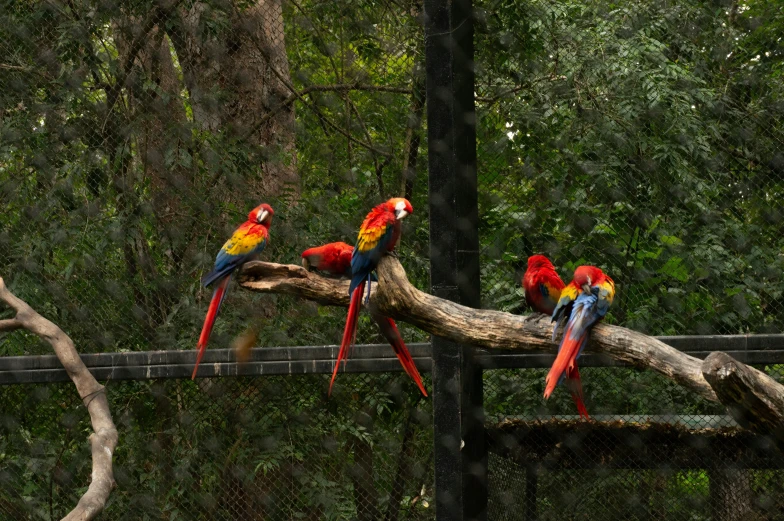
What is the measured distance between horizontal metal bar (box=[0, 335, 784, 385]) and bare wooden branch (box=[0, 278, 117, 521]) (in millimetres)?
32

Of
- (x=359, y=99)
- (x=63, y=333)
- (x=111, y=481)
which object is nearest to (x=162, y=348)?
(x=63, y=333)

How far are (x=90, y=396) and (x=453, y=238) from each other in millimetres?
898

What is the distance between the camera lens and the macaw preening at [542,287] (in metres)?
1.61

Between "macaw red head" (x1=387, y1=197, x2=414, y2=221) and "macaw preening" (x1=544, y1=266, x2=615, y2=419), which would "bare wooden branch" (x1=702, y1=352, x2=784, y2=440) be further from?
"macaw red head" (x1=387, y1=197, x2=414, y2=221)

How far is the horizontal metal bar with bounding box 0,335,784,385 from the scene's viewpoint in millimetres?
1623

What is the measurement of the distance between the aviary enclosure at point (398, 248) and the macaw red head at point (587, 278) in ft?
0.30

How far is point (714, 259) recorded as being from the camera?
5.80 feet

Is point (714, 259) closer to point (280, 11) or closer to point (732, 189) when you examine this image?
point (732, 189)

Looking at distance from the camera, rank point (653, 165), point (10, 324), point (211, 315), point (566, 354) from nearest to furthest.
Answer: point (566, 354), point (211, 315), point (653, 165), point (10, 324)

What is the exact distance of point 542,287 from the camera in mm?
1629

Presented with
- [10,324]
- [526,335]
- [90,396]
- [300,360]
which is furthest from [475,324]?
[10,324]

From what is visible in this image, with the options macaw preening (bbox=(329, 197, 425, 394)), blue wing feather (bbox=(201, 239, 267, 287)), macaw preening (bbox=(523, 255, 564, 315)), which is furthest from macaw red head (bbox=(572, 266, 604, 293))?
blue wing feather (bbox=(201, 239, 267, 287))

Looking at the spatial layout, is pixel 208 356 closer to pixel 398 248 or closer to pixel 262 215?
pixel 262 215

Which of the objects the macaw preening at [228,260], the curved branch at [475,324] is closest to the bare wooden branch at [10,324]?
the macaw preening at [228,260]
